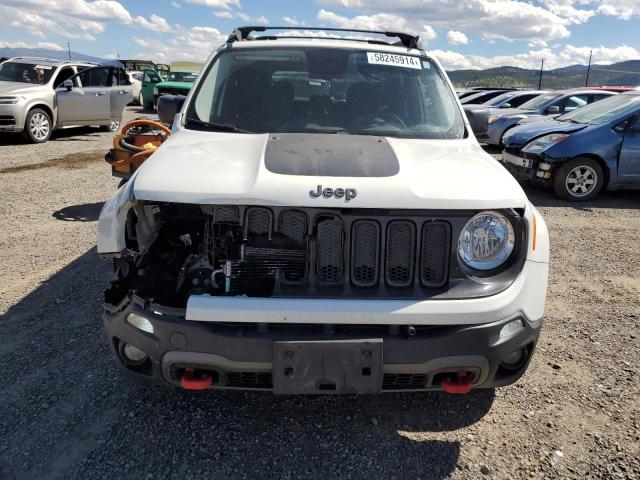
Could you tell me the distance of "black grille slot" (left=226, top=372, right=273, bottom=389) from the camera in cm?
242

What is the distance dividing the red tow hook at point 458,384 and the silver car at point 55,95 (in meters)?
11.9

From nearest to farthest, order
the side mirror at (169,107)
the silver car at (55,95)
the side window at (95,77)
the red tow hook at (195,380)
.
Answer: the red tow hook at (195,380) < the side mirror at (169,107) < the silver car at (55,95) < the side window at (95,77)

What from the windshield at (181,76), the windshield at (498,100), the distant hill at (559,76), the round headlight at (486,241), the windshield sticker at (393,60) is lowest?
the round headlight at (486,241)

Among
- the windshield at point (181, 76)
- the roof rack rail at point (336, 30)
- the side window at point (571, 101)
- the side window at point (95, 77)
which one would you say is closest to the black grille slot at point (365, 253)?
the roof rack rail at point (336, 30)

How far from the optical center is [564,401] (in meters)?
3.11

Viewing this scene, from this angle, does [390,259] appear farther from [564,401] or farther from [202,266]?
[564,401]

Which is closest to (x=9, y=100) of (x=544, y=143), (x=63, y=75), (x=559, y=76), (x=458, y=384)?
(x=63, y=75)

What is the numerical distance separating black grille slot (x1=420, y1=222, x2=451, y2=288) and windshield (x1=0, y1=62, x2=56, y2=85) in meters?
12.6

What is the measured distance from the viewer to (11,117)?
37.9 feet

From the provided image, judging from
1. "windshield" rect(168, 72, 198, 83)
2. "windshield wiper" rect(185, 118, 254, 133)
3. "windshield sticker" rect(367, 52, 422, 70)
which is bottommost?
"windshield wiper" rect(185, 118, 254, 133)

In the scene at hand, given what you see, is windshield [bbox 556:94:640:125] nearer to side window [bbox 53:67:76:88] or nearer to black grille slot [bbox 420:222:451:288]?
black grille slot [bbox 420:222:451:288]

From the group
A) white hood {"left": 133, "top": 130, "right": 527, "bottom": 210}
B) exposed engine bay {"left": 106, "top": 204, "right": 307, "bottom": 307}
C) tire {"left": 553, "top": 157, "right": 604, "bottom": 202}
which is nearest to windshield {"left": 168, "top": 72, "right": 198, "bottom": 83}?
tire {"left": 553, "top": 157, "right": 604, "bottom": 202}

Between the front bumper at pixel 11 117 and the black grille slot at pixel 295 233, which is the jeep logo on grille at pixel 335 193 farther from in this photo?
the front bumper at pixel 11 117

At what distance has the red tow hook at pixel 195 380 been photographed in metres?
2.40
